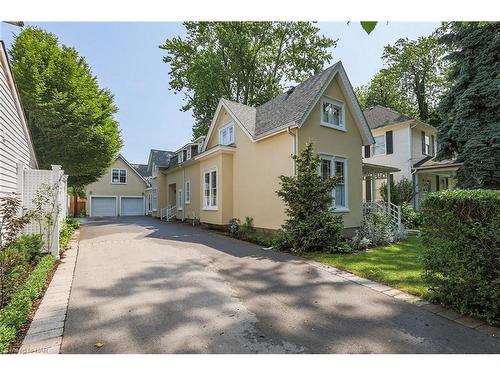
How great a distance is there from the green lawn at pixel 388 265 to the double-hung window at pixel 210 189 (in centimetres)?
785

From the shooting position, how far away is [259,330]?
12.1 ft

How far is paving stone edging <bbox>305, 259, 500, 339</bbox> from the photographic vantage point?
12.2 feet

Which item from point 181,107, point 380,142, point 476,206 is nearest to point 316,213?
point 476,206

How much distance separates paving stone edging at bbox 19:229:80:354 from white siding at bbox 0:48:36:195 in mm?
2824

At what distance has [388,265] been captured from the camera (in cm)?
726

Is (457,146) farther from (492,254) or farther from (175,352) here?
(175,352)

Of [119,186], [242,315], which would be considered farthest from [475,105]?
[119,186]

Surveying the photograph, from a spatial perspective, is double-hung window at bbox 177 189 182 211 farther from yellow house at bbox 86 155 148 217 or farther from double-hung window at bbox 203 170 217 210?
yellow house at bbox 86 155 148 217

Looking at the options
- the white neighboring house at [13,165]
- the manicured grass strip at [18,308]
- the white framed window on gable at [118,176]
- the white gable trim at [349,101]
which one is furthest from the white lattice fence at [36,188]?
the white framed window on gable at [118,176]

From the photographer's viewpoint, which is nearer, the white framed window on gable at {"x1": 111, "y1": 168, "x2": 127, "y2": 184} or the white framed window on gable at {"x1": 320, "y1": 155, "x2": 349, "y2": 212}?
the white framed window on gable at {"x1": 320, "y1": 155, "x2": 349, "y2": 212}

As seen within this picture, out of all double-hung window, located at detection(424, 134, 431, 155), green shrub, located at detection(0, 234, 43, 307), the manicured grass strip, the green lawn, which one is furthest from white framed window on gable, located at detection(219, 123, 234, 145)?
double-hung window, located at detection(424, 134, 431, 155)

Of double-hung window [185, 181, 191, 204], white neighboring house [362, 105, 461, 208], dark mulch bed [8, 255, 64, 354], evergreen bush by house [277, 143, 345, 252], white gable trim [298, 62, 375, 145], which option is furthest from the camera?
double-hung window [185, 181, 191, 204]

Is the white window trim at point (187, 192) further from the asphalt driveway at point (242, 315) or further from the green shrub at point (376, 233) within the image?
the asphalt driveway at point (242, 315)

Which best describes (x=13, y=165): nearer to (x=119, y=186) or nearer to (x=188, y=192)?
(x=188, y=192)
